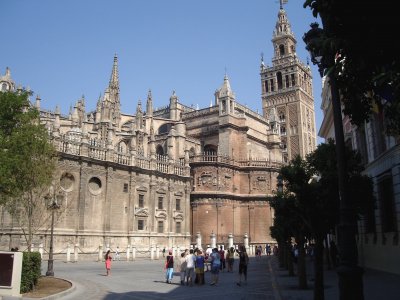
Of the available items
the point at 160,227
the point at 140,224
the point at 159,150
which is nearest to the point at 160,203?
the point at 160,227

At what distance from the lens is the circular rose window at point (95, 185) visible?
35.6 metres

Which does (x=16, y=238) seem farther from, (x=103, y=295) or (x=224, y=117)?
(x=224, y=117)

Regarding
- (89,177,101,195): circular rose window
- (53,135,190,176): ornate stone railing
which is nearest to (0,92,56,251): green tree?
(53,135,190,176): ornate stone railing

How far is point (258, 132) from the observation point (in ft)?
207

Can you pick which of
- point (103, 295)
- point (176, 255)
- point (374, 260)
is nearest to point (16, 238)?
point (176, 255)

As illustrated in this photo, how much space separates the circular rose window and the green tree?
1579cm

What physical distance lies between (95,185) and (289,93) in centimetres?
5907

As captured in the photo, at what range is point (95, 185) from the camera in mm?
36062

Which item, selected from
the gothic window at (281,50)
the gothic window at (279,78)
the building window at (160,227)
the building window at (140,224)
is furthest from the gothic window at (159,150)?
the gothic window at (281,50)

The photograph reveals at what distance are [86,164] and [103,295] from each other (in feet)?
75.0

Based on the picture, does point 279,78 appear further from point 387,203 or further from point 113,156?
point 387,203

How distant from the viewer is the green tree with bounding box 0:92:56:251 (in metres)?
17.3

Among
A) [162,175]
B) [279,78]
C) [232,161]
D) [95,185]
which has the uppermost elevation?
[279,78]

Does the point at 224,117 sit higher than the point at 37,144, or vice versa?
the point at 224,117
